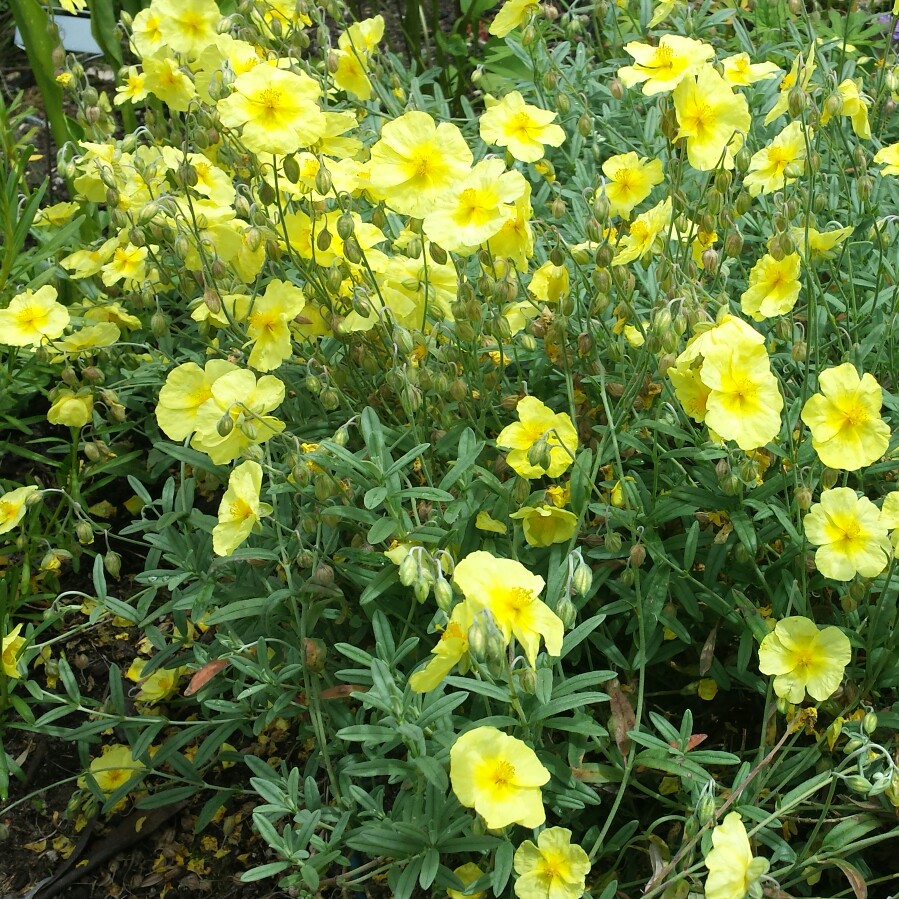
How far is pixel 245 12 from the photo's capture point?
2.42 m

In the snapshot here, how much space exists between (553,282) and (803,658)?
88cm

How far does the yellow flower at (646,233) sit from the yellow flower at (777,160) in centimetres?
33

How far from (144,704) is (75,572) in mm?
583

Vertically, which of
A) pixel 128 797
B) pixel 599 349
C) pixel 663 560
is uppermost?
pixel 599 349

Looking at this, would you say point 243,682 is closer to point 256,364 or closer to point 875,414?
point 256,364

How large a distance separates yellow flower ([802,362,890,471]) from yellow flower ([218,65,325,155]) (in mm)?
1058

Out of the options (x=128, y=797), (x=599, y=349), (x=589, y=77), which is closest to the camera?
(x=599, y=349)

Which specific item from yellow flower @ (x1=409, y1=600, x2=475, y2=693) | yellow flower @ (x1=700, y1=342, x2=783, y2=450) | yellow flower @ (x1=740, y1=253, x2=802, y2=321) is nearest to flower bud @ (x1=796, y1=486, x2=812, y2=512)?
yellow flower @ (x1=700, y1=342, x2=783, y2=450)

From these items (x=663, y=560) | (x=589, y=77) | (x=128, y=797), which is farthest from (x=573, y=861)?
(x=589, y=77)

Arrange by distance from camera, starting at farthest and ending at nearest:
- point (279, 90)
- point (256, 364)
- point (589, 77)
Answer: point (589, 77), point (256, 364), point (279, 90)

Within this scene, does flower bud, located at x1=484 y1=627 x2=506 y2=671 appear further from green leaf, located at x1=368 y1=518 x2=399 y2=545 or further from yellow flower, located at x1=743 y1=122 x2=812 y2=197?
yellow flower, located at x1=743 y1=122 x2=812 y2=197

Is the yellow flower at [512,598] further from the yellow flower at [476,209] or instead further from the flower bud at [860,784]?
the yellow flower at [476,209]

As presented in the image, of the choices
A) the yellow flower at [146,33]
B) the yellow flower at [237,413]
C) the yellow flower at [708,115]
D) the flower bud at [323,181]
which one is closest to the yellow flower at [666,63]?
the yellow flower at [708,115]

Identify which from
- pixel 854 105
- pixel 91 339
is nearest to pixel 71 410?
pixel 91 339
